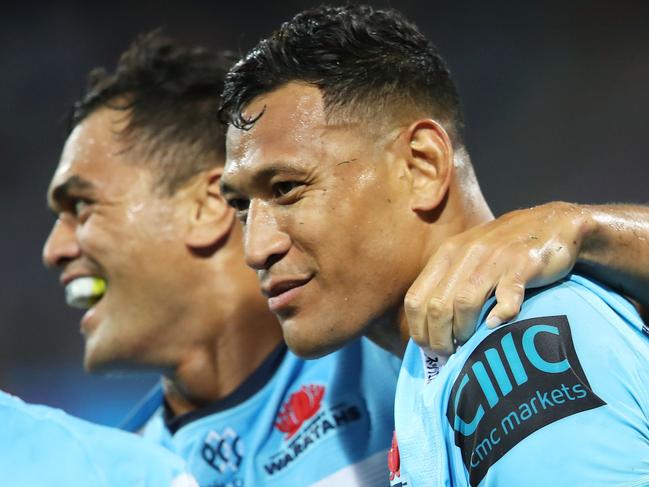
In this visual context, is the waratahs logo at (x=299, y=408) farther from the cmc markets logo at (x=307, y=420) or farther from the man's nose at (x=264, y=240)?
the man's nose at (x=264, y=240)

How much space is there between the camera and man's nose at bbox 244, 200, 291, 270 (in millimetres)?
1759

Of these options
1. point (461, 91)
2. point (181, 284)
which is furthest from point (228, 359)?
point (461, 91)

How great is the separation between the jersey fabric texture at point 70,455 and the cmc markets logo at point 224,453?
101 cm

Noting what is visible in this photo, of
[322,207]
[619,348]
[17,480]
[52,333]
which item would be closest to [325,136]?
[322,207]

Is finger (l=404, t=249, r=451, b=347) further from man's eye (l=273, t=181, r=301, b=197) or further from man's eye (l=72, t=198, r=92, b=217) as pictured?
man's eye (l=72, t=198, r=92, b=217)

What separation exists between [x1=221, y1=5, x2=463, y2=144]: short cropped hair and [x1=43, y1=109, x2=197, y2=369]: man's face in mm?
622

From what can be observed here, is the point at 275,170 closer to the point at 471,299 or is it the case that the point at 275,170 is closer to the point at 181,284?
the point at 471,299

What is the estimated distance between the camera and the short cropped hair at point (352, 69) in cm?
182

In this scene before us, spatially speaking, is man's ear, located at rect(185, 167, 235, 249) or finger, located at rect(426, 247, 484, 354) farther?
man's ear, located at rect(185, 167, 235, 249)

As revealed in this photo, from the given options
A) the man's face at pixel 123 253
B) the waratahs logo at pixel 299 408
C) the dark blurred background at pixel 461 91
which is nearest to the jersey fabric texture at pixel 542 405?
the waratahs logo at pixel 299 408

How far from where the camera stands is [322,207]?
5.67 ft

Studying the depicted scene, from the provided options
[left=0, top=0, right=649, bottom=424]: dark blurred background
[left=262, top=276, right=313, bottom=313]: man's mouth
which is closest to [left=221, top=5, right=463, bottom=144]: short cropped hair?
[left=262, top=276, right=313, bottom=313]: man's mouth

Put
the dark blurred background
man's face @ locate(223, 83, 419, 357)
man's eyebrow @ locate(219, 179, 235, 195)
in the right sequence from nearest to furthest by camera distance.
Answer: man's face @ locate(223, 83, 419, 357) → man's eyebrow @ locate(219, 179, 235, 195) → the dark blurred background

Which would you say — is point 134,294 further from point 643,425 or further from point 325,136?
point 643,425
